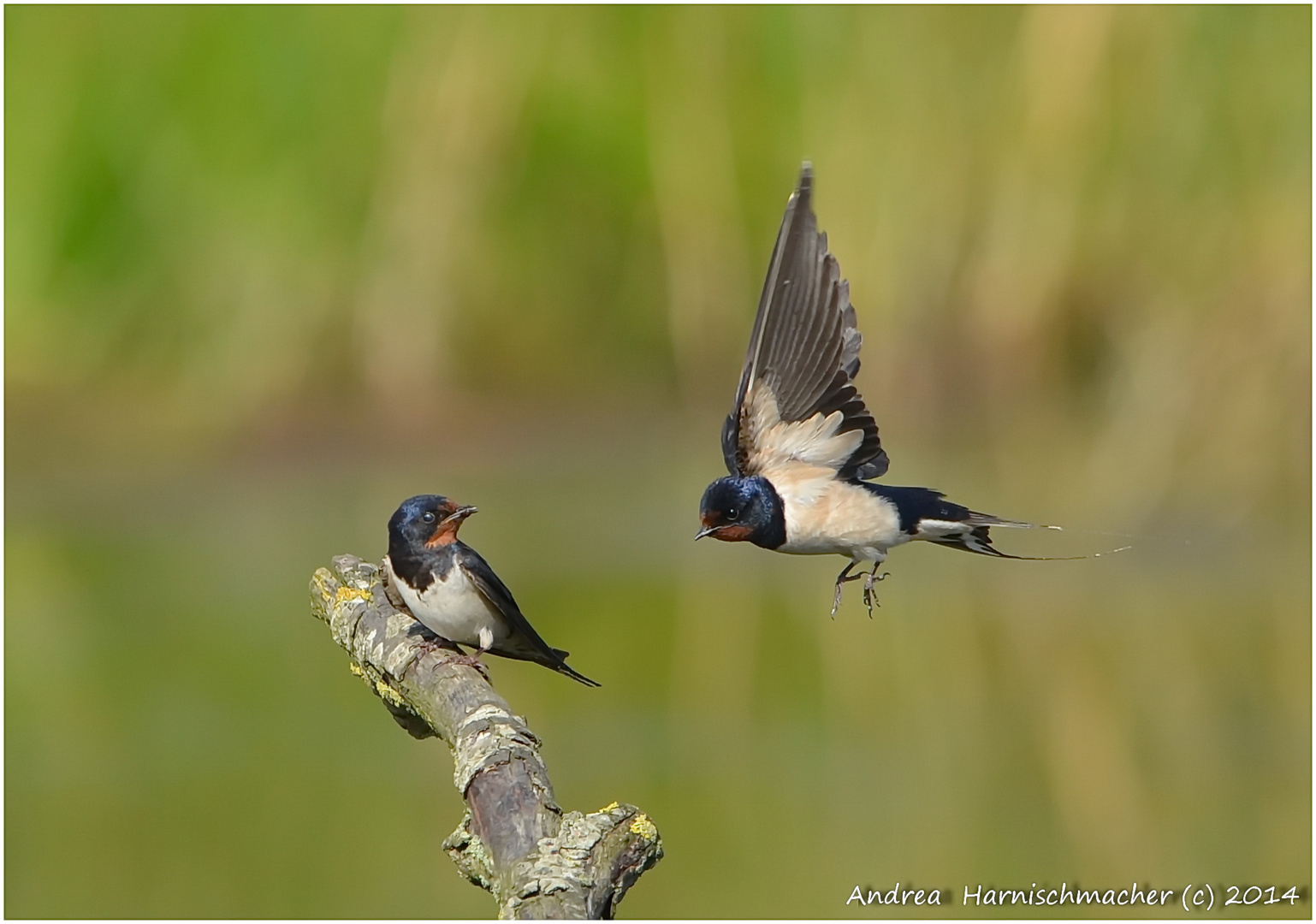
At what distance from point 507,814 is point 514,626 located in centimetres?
113

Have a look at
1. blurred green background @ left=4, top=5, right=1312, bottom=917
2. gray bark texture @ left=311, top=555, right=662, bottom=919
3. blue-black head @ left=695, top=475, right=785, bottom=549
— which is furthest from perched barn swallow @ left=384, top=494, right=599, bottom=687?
blurred green background @ left=4, top=5, right=1312, bottom=917

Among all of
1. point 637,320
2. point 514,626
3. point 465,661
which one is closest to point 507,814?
point 465,661

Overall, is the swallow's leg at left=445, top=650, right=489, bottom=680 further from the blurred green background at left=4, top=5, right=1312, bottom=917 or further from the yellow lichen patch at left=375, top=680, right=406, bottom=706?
the blurred green background at left=4, top=5, right=1312, bottom=917

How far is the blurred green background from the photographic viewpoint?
7.57 meters

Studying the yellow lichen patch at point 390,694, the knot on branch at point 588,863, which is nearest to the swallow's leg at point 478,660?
the yellow lichen patch at point 390,694

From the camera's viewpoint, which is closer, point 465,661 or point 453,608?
point 465,661

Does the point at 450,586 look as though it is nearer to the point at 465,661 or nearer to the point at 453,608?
the point at 453,608

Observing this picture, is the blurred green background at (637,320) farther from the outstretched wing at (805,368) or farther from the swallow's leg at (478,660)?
the outstretched wing at (805,368)

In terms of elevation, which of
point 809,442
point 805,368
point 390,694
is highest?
point 805,368

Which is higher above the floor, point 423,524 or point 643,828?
point 423,524

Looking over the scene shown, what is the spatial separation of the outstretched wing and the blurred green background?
3.54 meters

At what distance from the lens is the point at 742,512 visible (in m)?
3.13

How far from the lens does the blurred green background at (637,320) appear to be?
24.8 ft

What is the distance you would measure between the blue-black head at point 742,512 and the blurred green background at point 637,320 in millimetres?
3645
